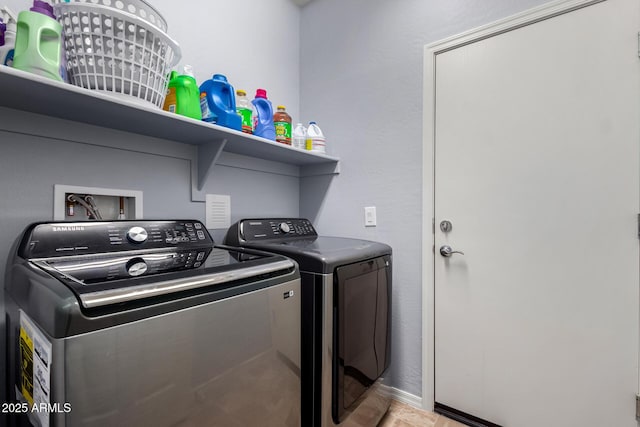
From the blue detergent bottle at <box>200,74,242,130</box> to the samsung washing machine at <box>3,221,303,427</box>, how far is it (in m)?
0.64

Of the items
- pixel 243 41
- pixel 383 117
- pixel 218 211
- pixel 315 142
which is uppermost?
pixel 243 41

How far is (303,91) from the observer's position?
2.30 m

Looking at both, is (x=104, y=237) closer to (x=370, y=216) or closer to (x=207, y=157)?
(x=207, y=157)

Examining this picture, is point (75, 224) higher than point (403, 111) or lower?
lower

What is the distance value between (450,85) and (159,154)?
5.34 ft

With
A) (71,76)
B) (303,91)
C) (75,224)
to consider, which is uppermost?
(303,91)

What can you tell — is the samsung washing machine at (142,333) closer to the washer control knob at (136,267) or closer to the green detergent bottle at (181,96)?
the washer control knob at (136,267)

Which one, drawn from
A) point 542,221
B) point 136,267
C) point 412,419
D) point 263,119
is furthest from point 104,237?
point 542,221

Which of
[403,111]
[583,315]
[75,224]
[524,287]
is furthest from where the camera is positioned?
[403,111]

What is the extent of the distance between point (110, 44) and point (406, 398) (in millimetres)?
2249

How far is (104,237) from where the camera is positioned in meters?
1.05

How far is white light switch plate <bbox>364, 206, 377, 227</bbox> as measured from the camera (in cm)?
194

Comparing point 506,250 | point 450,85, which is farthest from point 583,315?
point 450,85

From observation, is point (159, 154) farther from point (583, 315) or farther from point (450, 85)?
point (583, 315)
